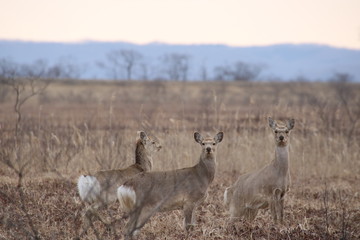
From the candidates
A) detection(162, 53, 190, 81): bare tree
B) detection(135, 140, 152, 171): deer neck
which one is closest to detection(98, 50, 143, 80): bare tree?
detection(162, 53, 190, 81): bare tree

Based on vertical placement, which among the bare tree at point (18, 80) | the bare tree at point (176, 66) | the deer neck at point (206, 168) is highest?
the bare tree at point (18, 80)

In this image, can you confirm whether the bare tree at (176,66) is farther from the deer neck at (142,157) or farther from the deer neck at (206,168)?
the deer neck at (206,168)

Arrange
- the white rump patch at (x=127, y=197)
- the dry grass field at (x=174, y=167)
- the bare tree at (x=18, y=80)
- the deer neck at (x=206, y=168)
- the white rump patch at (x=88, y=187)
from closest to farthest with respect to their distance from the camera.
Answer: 1. the white rump patch at (x=127, y=197)
2. the dry grass field at (x=174, y=167)
3. the white rump patch at (x=88, y=187)
4. the deer neck at (x=206, y=168)
5. the bare tree at (x=18, y=80)

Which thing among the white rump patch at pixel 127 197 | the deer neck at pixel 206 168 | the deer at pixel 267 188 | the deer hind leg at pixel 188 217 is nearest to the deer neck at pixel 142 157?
the deer neck at pixel 206 168

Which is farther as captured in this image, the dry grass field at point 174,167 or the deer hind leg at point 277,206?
the deer hind leg at point 277,206

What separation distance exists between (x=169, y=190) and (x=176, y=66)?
104250 mm

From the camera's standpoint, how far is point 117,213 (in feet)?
35.7

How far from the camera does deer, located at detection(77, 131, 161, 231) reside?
949 cm

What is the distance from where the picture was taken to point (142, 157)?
1140 cm

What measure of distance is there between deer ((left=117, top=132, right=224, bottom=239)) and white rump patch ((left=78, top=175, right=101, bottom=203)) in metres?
0.98

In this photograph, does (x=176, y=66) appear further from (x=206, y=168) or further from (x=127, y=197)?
(x=127, y=197)

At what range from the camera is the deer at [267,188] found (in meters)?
9.75

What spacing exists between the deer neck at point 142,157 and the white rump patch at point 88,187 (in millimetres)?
1747

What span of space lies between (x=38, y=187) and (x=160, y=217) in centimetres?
289
